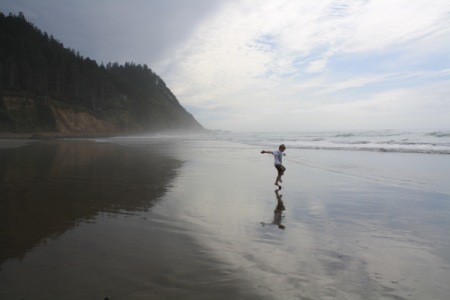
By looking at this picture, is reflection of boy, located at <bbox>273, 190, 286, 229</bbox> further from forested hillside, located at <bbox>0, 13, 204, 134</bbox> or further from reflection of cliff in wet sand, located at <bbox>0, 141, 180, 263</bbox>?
forested hillside, located at <bbox>0, 13, 204, 134</bbox>

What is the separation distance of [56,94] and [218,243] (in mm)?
75535

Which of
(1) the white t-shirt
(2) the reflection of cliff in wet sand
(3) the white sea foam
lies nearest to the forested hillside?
(3) the white sea foam

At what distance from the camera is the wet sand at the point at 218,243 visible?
362 cm

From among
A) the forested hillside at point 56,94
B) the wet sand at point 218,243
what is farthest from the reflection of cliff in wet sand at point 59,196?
the forested hillside at point 56,94

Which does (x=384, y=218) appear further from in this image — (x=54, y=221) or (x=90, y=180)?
(x=90, y=180)

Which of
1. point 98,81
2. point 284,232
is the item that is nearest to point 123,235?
point 284,232

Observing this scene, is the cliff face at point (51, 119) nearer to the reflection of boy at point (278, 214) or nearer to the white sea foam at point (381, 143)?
the white sea foam at point (381, 143)

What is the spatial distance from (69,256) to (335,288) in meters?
3.50

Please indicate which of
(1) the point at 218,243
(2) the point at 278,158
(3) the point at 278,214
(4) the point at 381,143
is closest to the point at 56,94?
(4) the point at 381,143

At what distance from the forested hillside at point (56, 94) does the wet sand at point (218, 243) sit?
49892 mm

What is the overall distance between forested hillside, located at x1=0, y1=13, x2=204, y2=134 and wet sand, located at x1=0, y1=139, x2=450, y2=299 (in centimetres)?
4989

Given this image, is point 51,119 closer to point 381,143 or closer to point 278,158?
point 381,143

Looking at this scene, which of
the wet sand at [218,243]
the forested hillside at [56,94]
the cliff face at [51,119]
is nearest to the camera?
the wet sand at [218,243]

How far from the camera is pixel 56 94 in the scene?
69312 mm
